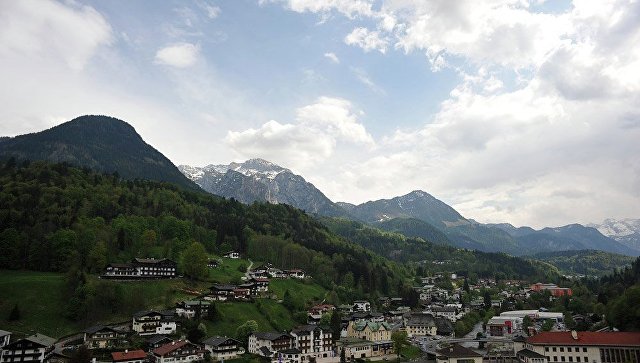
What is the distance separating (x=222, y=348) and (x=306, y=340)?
1872 cm

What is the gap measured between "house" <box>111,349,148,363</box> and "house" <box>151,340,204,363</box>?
93.1 inches

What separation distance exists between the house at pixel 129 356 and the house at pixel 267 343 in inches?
830

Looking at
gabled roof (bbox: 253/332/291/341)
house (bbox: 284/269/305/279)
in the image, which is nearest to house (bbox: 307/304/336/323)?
house (bbox: 284/269/305/279)

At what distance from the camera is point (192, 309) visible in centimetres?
9438

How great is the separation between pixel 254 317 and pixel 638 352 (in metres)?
73.4

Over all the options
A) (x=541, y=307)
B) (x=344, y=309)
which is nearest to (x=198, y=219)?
(x=344, y=309)

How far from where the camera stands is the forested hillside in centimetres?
10781

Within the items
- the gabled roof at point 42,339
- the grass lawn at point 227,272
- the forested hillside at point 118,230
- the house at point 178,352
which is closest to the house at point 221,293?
the grass lawn at point 227,272

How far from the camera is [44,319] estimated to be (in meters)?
81.6

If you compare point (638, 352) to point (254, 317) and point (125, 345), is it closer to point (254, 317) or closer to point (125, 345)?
point (254, 317)

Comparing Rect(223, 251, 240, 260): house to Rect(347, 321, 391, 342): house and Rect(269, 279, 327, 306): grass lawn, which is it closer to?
Rect(269, 279, 327, 306): grass lawn

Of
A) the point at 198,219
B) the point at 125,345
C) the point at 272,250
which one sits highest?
the point at 198,219

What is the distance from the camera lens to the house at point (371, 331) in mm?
108188

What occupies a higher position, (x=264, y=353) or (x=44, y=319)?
(x=44, y=319)
